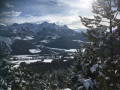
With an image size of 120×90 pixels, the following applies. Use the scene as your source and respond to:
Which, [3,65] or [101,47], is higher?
[101,47]

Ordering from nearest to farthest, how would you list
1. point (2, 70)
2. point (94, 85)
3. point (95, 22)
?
point (94, 85) < point (95, 22) < point (2, 70)

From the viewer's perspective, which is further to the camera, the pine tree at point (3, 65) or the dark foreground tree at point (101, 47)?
the pine tree at point (3, 65)

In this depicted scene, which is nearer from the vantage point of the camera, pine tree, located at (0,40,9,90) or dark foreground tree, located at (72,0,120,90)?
dark foreground tree, located at (72,0,120,90)

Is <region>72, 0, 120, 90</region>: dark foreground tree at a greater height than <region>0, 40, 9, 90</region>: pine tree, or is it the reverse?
<region>72, 0, 120, 90</region>: dark foreground tree

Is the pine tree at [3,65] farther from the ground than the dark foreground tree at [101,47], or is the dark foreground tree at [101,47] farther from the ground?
the dark foreground tree at [101,47]

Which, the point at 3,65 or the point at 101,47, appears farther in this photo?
the point at 3,65

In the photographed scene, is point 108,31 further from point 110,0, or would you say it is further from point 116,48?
point 110,0

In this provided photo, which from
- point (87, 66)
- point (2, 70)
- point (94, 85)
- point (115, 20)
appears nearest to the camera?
point (94, 85)

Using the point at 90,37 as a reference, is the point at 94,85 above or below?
below

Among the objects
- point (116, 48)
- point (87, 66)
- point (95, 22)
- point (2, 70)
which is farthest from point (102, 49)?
point (2, 70)

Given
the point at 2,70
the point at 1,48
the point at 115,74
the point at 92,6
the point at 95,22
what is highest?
the point at 92,6

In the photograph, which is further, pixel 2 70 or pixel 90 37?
pixel 2 70

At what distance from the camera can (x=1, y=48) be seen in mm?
37344

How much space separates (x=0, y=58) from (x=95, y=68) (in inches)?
1152
